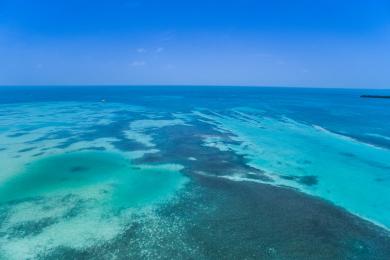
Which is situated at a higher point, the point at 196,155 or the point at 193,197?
the point at 196,155

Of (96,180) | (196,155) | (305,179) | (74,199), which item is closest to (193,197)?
(74,199)

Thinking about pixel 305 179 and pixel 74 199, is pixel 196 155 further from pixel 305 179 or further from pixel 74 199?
pixel 74 199

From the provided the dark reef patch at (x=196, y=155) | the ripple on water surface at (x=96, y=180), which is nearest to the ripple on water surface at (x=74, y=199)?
the ripple on water surface at (x=96, y=180)

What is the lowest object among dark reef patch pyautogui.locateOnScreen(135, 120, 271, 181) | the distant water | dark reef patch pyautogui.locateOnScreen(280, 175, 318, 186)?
dark reef patch pyautogui.locateOnScreen(280, 175, 318, 186)

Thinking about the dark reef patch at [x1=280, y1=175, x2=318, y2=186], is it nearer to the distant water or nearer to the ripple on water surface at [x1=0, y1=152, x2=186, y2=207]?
the distant water

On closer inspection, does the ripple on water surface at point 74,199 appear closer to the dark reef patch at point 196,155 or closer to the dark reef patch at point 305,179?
the dark reef patch at point 196,155

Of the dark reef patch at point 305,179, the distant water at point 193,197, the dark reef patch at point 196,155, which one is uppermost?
the dark reef patch at point 196,155

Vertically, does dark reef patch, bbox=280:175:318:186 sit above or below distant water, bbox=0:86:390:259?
below

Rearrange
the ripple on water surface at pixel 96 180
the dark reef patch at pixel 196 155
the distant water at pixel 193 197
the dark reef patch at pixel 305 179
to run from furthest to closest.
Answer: the dark reef patch at pixel 196 155, the dark reef patch at pixel 305 179, the ripple on water surface at pixel 96 180, the distant water at pixel 193 197

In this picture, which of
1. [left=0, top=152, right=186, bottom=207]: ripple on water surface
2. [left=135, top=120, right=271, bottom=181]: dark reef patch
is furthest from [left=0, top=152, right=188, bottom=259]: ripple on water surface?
[left=135, top=120, right=271, bottom=181]: dark reef patch

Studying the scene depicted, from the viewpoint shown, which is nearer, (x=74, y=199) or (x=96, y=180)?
(x=74, y=199)
